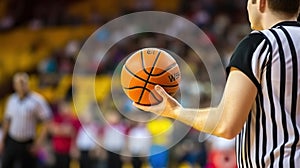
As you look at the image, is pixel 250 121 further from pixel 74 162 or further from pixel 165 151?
pixel 74 162

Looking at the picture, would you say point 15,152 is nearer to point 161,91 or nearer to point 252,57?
point 161,91

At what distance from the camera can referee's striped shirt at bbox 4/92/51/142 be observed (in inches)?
369

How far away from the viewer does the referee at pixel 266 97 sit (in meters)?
2.43

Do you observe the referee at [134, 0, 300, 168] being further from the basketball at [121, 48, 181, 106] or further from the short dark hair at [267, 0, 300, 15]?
the basketball at [121, 48, 181, 106]

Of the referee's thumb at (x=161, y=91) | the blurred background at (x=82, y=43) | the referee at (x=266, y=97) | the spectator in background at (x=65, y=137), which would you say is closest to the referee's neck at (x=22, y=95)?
the blurred background at (x=82, y=43)

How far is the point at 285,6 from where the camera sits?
254 centimetres

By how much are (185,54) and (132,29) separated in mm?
1162

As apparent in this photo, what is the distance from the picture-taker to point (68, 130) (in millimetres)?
11328

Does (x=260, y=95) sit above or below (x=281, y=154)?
above

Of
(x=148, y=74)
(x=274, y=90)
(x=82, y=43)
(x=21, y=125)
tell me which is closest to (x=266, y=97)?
(x=274, y=90)

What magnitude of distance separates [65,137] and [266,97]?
899 centimetres

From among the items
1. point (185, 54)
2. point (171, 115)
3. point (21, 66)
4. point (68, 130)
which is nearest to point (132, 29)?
point (185, 54)

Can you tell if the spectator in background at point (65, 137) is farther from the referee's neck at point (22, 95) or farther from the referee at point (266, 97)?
the referee at point (266, 97)

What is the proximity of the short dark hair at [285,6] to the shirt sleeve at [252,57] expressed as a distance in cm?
12
